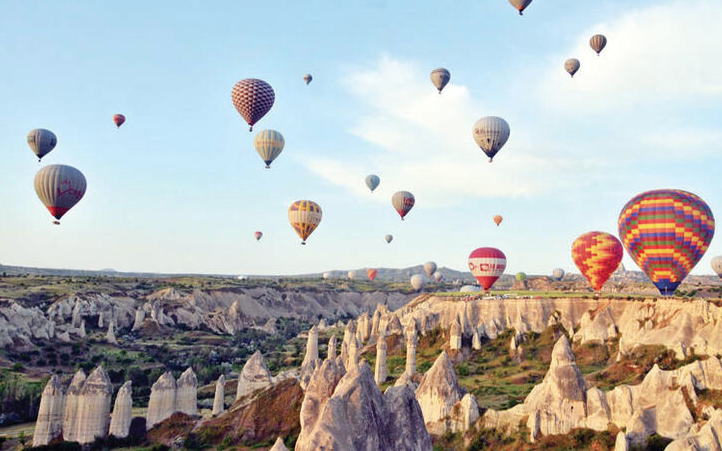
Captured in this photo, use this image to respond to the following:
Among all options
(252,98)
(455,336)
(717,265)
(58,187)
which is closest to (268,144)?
(252,98)

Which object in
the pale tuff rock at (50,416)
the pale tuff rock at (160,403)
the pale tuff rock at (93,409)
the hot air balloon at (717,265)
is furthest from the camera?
the hot air balloon at (717,265)

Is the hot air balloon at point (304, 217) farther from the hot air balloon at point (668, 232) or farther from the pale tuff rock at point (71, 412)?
the hot air balloon at point (668, 232)

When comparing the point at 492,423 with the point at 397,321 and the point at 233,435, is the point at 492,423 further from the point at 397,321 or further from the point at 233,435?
the point at 397,321

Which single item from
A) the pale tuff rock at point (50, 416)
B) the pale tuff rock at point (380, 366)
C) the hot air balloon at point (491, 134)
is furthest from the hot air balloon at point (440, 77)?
the pale tuff rock at point (50, 416)

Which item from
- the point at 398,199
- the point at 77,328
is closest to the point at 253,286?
the point at 77,328

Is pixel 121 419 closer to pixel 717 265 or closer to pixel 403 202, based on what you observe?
pixel 403 202
